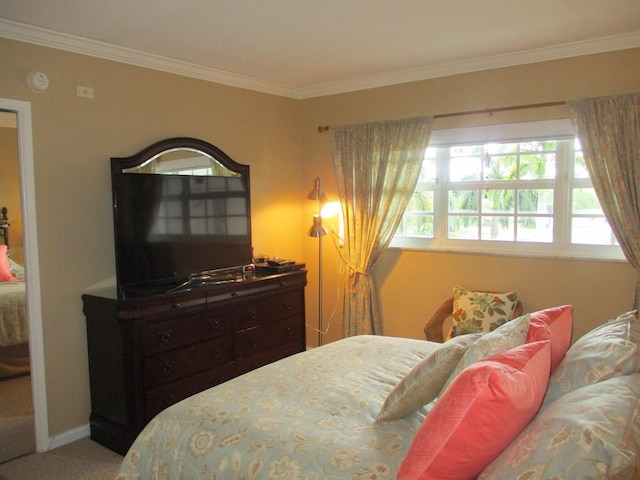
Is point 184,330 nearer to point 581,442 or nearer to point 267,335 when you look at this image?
point 267,335

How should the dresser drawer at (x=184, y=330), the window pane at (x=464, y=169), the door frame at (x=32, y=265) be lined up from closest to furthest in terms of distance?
the door frame at (x=32, y=265) < the dresser drawer at (x=184, y=330) < the window pane at (x=464, y=169)

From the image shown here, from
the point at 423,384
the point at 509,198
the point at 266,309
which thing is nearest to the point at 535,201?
the point at 509,198

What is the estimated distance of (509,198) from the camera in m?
3.94

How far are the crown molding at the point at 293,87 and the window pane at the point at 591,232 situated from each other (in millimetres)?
1162

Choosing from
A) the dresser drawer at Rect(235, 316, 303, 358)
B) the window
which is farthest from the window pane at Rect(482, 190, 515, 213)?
the dresser drawer at Rect(235, 316, 303, 358)

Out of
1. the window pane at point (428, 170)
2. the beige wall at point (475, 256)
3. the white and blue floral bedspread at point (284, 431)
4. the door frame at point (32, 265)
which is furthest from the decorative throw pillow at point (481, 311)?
the door frame at point (32, 265)

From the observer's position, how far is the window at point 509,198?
364 cm

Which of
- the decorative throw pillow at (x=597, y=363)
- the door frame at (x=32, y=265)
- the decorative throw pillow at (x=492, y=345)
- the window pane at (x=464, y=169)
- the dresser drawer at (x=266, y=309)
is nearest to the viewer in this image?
the decorative throw pillow at (x=597, y=363)

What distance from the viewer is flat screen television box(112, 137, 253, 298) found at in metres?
3.29

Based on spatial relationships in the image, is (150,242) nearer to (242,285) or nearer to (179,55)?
(242,285)

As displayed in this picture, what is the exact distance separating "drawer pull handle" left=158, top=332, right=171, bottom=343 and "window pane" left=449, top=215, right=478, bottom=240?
238 cm

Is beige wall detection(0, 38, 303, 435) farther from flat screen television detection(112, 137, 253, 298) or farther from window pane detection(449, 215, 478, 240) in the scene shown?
window pane detection(449, 215, 478, 240)

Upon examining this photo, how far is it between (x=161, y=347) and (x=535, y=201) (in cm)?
289

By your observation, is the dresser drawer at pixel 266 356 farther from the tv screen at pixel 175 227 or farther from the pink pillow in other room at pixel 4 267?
the pink pillow in other room at pixel 4 267
